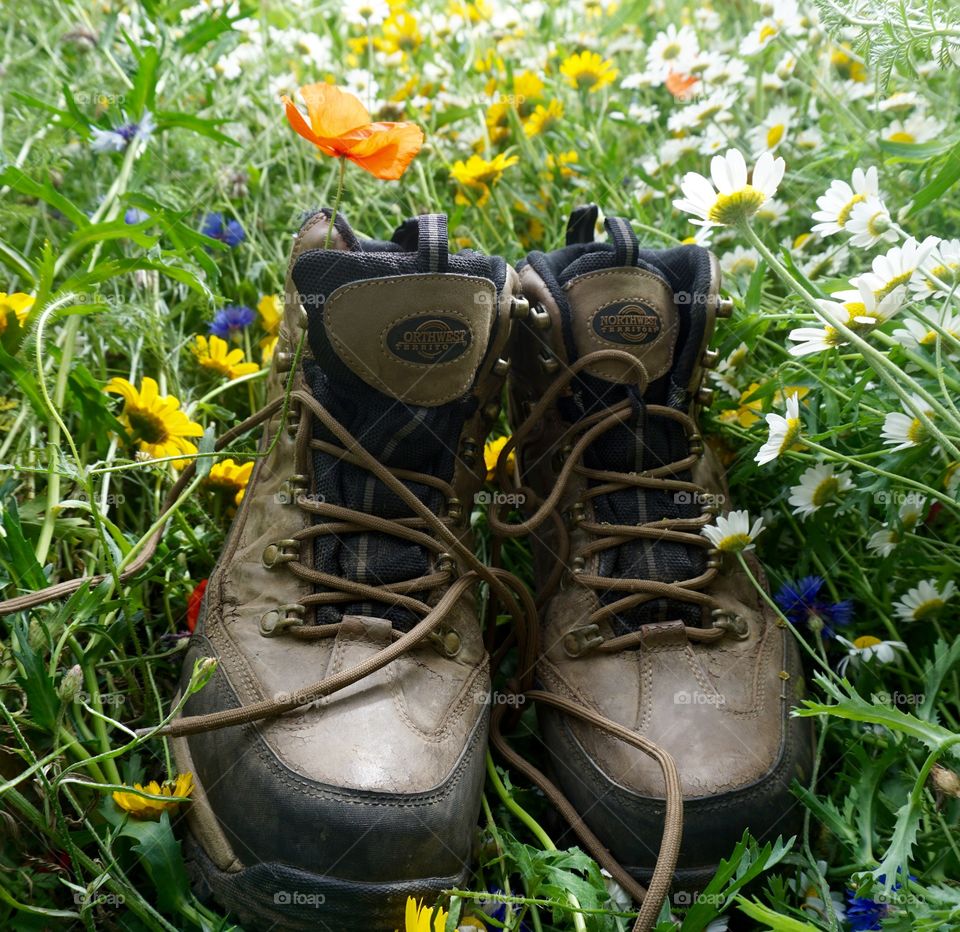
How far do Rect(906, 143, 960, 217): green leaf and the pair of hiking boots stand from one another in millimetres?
278

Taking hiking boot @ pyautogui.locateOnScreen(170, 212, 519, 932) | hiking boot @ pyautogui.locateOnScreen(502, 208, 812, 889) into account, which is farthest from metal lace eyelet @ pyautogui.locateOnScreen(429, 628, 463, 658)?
hiking boot @ pyautogui.locateOnScreen(502, 208, 812, 889)

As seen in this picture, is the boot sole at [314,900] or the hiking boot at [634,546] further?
the hiking boot at [634,546]

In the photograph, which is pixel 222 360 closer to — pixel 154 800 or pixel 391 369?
pixel 391 369

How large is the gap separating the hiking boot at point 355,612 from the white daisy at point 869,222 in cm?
43

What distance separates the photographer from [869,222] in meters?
1.15

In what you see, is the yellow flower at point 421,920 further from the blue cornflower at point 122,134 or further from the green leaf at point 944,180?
the blue cornflower at point 122,134

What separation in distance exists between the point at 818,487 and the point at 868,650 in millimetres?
218

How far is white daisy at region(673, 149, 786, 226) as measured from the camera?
106 centimetres

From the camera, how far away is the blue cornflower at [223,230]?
1.74 meters

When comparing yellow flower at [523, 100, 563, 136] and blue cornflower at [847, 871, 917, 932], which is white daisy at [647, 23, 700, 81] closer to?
yellow flower at [523, 100, 563, 136]

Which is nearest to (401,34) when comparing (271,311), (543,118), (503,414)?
(543,118)

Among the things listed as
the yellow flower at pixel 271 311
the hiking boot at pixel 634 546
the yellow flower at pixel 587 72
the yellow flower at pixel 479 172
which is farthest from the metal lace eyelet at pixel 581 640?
the yellow flower at pixel 587 72

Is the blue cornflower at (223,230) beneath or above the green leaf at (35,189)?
beneath

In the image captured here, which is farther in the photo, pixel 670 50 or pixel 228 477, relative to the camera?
pixel 670 50
